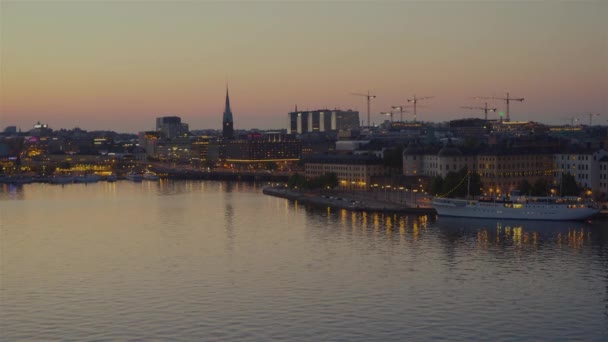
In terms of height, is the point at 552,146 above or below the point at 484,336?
above

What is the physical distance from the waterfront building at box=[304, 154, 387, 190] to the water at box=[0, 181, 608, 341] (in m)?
12.5

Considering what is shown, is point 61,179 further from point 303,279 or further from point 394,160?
point 303,279

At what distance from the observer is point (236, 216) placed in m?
28.1

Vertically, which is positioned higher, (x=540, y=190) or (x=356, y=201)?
(x=540, y=190)

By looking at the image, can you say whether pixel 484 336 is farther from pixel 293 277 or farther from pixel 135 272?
pixel 135 272

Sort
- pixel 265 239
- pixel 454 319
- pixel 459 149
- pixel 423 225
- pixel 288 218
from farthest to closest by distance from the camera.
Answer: pixel 459 149 < pixel 288 218 < pixel 423 225 < pixel 265 239 < pixel 454 319

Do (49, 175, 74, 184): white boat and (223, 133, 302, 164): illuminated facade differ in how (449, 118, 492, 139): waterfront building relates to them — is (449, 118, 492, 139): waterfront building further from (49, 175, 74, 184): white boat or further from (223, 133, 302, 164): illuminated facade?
(49, 175, 74, 184): white boat

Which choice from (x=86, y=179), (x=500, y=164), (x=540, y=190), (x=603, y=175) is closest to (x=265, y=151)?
(x=86, y=179)

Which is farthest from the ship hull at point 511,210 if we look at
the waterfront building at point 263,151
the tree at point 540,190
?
the waterfront building at point 263,151

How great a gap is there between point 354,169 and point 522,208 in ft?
49.6

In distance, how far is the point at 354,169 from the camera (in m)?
40.4

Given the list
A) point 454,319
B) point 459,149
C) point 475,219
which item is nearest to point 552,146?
point 459,149

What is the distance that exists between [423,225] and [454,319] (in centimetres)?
1170

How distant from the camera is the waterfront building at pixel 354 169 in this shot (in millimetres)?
39562
